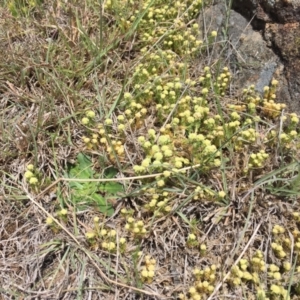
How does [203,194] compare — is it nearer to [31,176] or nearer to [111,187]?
[111,187]

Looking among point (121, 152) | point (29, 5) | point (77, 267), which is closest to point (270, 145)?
point (121, 152)

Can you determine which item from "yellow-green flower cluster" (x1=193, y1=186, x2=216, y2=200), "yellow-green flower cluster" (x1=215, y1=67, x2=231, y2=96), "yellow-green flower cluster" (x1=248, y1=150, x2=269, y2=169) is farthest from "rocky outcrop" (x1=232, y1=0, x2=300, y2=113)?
"yellow-green flower cluster" (x1=193, y1=186, x2=216, y2=200)

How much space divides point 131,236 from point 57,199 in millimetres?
390

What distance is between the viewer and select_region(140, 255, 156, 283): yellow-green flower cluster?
1.75m

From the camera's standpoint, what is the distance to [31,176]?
1.98 m

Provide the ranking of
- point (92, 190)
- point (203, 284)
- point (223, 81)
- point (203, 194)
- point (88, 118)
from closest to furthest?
point (203, 284)
point (203, 194)
point (92, 190)
point (88, 118)
point (223, 81)

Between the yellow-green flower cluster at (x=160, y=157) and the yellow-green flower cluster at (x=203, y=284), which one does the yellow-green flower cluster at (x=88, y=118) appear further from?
the yellow-green flower cluster at (x=203, y=284)

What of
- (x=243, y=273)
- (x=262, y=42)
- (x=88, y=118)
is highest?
(x=262, y=42)

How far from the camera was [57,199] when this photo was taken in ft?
6.59

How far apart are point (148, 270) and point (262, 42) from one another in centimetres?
142

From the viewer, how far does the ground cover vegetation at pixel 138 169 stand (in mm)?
1828

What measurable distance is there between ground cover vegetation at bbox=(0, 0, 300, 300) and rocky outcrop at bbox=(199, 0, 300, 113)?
76mm

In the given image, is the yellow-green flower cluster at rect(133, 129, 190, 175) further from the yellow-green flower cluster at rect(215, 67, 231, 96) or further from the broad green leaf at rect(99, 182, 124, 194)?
the yellow-green flower cluster at rect(215, 67, 231, 96)

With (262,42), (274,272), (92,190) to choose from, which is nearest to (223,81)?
(262,42)
